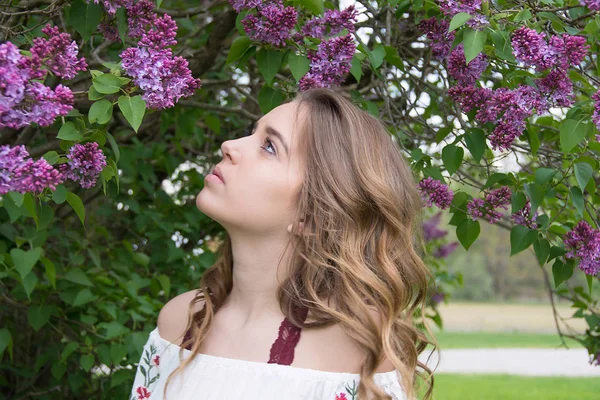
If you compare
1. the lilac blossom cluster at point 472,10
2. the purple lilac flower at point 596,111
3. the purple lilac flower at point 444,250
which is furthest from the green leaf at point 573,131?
the purple lilac flower at point 444,250

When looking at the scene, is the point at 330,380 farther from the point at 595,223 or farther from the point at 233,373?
the point at 595,223

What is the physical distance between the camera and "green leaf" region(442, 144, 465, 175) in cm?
222

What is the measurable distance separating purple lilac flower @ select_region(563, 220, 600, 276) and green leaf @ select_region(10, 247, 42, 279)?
1.52 meters

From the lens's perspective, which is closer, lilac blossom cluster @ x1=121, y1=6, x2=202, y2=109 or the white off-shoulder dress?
lilac blossom cluster @ x1=121, y1=6, x2=202, y2=109

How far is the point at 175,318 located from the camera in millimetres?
2186

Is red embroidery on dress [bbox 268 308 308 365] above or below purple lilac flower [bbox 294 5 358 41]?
below

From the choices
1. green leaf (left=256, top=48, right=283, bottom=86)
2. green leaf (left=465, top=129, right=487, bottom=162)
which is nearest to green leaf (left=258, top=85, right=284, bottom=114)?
green leaf (left=256, top=48, right=283, bottom=86)

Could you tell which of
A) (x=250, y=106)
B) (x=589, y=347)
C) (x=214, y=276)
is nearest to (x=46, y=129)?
(x=250, y=106)

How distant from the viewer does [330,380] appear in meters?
1.79

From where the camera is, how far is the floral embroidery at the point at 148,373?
207 cm

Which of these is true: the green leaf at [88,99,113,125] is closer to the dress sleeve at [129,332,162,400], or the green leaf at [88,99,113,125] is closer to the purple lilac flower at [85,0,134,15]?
the purple lilac flower at [85,0,134,15]

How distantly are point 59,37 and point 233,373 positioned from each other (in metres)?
0.90

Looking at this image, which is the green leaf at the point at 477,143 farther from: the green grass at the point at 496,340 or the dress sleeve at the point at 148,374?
the green grass at the point at 496,340

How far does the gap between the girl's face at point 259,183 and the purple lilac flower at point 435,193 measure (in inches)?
17.8
